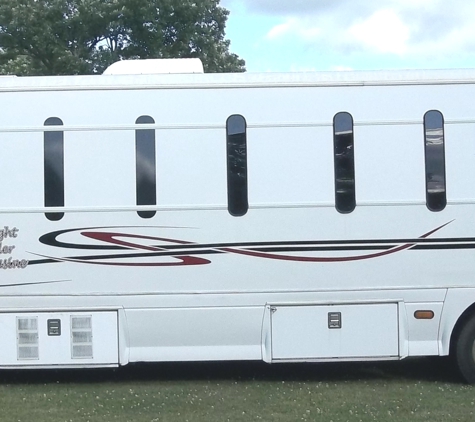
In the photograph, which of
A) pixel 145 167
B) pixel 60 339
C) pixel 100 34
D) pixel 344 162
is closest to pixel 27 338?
pixel 60 339

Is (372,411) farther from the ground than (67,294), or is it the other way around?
(67,294)

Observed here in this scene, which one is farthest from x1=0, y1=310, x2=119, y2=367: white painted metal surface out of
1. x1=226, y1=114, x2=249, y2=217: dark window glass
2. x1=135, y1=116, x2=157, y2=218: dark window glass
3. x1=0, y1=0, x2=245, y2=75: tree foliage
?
x1=0, y1=0, x2=245, y2=75: tree foliage

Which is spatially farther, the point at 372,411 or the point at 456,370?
the point at 456,370

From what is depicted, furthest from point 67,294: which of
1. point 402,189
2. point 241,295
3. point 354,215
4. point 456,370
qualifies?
point 456,370

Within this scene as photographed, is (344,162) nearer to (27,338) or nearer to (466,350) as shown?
(466,350)

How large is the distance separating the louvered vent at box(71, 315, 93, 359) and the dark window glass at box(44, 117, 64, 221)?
1.00 metres

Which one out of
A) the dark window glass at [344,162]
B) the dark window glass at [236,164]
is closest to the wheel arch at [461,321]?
the dark window glass at [344,162]

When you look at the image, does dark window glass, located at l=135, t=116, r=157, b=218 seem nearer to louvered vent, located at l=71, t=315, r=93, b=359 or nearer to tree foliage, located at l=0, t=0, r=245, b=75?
louvered vent, located at l=71, t=315, r=93, b=359

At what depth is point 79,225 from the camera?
7.11 meters

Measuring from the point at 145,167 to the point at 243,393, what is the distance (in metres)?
2.39

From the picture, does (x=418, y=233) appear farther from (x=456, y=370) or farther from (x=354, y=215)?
(x=456, y=370)

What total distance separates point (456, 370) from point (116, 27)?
61.0 ft

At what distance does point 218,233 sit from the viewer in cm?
711

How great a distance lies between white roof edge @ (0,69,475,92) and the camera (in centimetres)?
721
